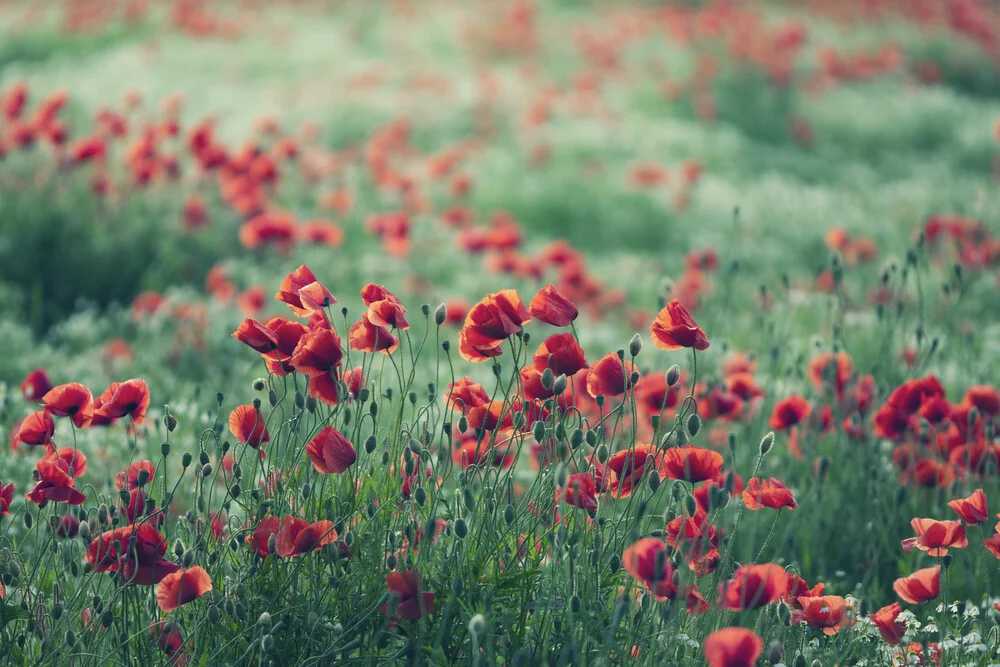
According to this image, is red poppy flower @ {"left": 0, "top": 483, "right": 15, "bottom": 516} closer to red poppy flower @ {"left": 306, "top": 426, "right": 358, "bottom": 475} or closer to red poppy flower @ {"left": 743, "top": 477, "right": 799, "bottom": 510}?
red poppy flower @ {"left": 306, "top": 426, "right": 358, "bottom": 475}

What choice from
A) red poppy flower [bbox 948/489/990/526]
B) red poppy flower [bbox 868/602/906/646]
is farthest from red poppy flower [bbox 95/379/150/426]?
red poppy flower [bbox 948/489/990/526]

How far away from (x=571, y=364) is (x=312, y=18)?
13.4m

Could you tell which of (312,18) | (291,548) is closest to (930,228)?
(291,548)

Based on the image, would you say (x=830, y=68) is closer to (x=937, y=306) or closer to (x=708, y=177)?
(x=708, y=177)

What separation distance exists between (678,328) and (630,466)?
0.88 feet

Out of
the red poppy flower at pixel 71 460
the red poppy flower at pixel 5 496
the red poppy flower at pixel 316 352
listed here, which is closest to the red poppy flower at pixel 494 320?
the red poppy flower at pixel 316 352

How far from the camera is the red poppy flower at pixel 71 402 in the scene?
1.80 metres

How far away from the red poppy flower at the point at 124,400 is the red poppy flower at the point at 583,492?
0.81 metres

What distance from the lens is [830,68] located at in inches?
379

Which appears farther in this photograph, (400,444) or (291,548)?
(400,444)

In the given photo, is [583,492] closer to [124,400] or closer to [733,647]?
[733,647]

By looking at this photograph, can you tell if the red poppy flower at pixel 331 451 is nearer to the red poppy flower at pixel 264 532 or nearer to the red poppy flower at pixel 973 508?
the red poppy flower at pixel 264 532

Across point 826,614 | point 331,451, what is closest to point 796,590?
point 826,614

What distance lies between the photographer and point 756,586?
4.83ft
